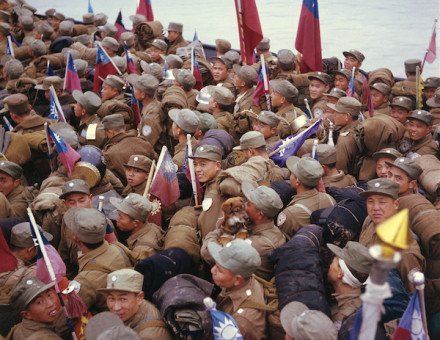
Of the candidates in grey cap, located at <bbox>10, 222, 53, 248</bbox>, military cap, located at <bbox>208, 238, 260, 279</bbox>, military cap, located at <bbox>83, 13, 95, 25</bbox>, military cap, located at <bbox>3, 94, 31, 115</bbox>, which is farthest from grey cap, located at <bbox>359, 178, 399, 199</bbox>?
military cap, located at <bbox>83, 13, 95, 25</bbox>

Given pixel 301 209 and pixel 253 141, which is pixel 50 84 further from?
pixel 301 209

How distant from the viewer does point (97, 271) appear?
12.3 ft

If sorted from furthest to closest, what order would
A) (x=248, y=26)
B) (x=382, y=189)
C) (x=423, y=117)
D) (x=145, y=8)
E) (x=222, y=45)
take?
(x=145, y=8) < (x=222, y=45) < (x=248, y=26) < (x=423, y=117) < (x=382, y=189)

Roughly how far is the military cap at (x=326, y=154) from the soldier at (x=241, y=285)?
2004 millimetres

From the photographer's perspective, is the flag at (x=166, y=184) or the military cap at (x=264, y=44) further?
the military cap at (x=264, y=44)

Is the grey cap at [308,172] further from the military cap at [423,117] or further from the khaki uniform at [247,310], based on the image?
the military cap at [423,117]

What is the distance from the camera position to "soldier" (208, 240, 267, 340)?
329 centimetres

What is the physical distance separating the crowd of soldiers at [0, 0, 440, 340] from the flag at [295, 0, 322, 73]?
26cm

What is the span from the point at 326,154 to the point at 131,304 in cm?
266

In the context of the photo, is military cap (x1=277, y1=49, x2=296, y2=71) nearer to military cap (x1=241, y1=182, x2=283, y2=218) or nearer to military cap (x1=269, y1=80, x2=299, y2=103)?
military cap (x1=269, y1=80, x2=299, y2=103)

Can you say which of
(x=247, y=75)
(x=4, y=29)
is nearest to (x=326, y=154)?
(x=247, y=75)

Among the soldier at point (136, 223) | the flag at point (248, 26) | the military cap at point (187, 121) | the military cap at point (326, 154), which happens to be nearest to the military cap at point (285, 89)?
the flag at point (248, 26)

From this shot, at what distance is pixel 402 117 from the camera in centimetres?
655

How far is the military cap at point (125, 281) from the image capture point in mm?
3320
